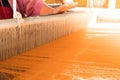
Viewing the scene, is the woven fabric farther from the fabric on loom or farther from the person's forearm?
the person's forearm

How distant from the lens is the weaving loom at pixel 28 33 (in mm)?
986

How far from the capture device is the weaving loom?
0.99 m

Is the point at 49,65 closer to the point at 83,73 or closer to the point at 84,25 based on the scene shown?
the point at 83,73

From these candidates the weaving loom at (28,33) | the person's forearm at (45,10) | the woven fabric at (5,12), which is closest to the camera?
the weaving loom at (28,33)

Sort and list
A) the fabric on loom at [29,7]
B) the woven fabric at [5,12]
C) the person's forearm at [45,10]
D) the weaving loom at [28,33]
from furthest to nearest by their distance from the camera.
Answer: the person's forearm at [45,10] < the fabric on loom at [29,7] < the woven fabric at [5,12] < the weaving loom at [28,33]

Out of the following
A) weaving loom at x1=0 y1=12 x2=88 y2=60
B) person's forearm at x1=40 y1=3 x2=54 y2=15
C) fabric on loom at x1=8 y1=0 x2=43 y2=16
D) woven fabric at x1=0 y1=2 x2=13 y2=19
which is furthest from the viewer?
person's forearm at x1=40 y1=3 x2=54 y2=15

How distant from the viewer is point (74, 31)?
188 centimetres

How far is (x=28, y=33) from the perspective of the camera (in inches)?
45.1

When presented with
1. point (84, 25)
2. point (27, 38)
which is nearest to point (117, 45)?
point (27, 38)

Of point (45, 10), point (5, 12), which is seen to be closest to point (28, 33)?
point (5, 12)

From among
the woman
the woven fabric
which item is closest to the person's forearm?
the woman

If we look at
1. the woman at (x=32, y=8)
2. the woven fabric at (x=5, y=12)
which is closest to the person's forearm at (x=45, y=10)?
the woman at (x=32, y=8)

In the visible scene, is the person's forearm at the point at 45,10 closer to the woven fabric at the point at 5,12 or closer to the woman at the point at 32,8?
the woman at the point at 32,8

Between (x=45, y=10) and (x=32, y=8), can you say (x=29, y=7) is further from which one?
(x=45, y=10)
